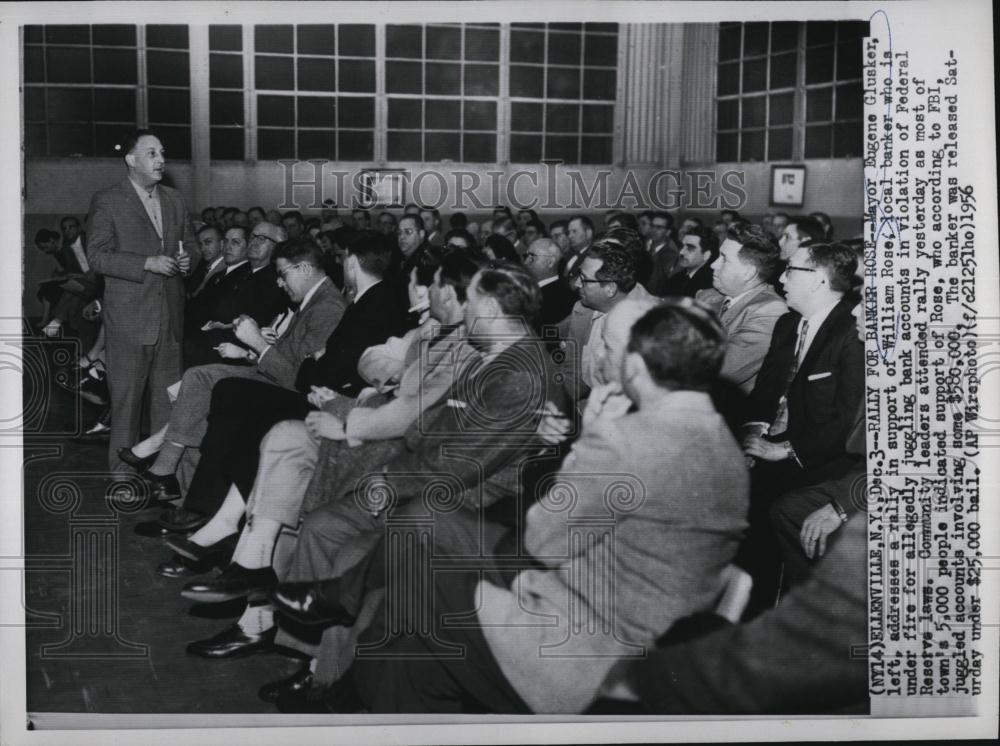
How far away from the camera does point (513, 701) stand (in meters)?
4.41

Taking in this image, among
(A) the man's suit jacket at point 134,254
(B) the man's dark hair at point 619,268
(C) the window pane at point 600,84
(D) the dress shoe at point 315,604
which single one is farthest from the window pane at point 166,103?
(D) the dress shoe at point 315,604

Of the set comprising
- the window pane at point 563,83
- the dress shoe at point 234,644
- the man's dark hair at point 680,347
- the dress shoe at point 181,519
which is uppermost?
the window pane at point 563,83

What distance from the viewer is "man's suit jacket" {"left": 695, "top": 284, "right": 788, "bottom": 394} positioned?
4391mm

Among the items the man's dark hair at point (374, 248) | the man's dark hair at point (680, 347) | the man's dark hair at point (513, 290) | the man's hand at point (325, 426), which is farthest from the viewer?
the man's dark hair at point (374, 248)

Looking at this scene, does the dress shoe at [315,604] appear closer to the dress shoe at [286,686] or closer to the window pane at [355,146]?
the dress shoe at [286,686]

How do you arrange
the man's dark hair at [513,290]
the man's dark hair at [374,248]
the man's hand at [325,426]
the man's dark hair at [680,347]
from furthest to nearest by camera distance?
the man's dark hair at [374,248] → the man's hand at [325,426] → the man's dark hair at [513,290] → the man's dark hair at [680,347]

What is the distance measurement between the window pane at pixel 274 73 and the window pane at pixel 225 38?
10cm

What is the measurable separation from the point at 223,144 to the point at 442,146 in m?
0.88

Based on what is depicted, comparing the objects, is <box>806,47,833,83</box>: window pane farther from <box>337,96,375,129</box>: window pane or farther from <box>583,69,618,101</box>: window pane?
<box>337,96,375,129</box>: window pane

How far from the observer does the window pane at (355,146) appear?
459cm

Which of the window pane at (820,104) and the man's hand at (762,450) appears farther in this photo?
the window pane at (820,104)

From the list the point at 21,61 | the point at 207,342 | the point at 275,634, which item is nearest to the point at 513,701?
the point at 275,634

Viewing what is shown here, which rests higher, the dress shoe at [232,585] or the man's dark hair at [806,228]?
the man's dark hair at [806,228]

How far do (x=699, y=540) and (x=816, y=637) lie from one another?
0.70 metres
